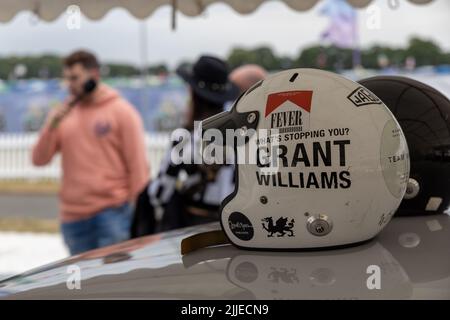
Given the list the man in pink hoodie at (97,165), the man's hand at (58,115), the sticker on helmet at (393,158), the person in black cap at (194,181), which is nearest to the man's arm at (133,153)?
the man in pink hoodie at (97,165)

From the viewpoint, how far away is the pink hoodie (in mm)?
3029

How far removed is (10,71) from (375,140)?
944 cm

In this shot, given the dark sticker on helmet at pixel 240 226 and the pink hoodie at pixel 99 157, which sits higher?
the dark sticker on helmet at pixel 240 226

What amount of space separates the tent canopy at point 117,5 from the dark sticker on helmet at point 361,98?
1654 millimetres

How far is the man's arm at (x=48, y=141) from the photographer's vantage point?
3.16m

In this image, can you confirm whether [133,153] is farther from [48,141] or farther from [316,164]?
[316,164]

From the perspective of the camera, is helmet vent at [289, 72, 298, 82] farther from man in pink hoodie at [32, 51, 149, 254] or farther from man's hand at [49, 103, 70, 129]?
man's hand at [49, 103, 70, 129]

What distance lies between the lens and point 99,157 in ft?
9.98

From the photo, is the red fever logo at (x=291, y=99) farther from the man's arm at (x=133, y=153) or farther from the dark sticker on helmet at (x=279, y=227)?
the man's arm at (x=133, y=153)

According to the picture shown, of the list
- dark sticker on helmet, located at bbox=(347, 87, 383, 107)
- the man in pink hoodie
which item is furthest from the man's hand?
dark sticker on helmet, located at bbox=(347, 87, 383, 107)

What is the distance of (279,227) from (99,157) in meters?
2.17

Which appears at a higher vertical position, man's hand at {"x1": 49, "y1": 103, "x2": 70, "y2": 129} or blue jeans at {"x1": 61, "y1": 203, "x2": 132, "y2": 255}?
man's hand at {"x1": 49, "y1": 103, "x2": 70, "y2": 129}

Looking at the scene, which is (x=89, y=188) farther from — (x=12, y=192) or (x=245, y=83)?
(x=12, y=192)
